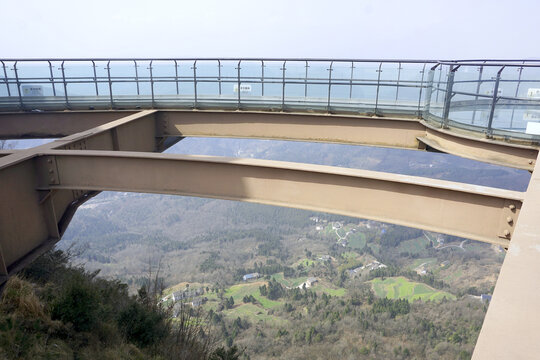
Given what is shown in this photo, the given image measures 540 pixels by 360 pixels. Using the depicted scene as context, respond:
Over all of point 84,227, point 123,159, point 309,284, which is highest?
point 123,159

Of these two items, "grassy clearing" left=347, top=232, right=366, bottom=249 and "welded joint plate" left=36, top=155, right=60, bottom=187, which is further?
"grassy clearing" left=347, top=232, right=366, bottom=249

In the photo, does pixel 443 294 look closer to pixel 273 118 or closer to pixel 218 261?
pixel 218 261

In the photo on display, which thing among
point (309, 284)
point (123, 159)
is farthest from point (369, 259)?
point (123, 159)

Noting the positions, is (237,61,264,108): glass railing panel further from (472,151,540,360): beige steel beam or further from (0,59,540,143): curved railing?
(472,151,540,360): beige steel beam

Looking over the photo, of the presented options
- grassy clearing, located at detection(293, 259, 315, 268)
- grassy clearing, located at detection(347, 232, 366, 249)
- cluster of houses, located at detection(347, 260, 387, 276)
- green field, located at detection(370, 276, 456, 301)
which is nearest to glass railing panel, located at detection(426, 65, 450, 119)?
green field, located at detection(370, 276, 456, 301)

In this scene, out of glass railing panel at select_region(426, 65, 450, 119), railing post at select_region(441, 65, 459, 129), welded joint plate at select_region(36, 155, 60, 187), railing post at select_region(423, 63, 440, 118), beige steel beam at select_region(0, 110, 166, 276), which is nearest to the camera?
beige steel beam at select_region(0, 110, 166, 276)

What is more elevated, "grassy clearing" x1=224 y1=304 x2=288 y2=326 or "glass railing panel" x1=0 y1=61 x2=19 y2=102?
"glass railing panel" x1=0 y1=61 x2=19 y2=102

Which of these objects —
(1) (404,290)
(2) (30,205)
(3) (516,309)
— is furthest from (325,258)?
(3) (516,309)
